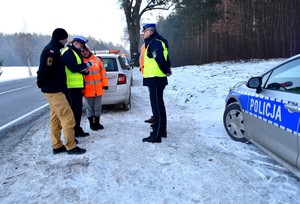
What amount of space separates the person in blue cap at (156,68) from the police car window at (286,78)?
1.70m

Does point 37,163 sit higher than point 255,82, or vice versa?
point 255,82

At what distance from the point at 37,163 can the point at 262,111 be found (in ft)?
10.9

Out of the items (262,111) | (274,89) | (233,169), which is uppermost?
(274,89)

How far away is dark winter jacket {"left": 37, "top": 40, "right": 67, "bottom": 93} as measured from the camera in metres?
4.03

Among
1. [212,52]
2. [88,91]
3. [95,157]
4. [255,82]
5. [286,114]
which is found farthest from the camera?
[212,52]

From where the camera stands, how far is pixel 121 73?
7.20 m

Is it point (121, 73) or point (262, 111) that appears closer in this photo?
point (262, 111)

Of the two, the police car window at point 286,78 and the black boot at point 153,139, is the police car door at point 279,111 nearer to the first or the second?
the police car window at point 286,78

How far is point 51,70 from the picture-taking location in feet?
13.5

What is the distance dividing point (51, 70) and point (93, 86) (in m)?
1.46

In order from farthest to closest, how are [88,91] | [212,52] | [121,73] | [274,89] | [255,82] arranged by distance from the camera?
[212,52] < [121,73] < [88,91] < [255,82] < [274,89]

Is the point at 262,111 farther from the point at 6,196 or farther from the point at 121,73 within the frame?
the point at 121,73

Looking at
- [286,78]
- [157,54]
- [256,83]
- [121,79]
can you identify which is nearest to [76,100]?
[157,54]

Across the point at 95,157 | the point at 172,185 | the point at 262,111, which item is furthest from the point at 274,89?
the point at 95,157
